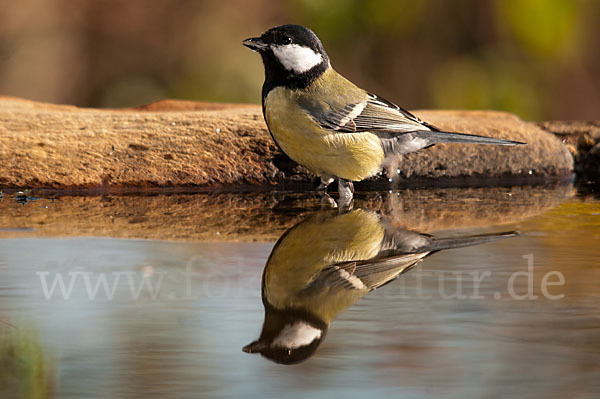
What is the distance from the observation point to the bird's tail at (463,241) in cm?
283

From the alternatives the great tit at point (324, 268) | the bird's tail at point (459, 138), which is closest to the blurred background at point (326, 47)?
the bird's tail at point (459, 138)

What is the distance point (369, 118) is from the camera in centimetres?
399

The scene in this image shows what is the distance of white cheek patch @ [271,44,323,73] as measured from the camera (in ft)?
12.9

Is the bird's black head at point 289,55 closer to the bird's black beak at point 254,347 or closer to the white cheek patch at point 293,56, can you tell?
the white cheek patch at point 293,56

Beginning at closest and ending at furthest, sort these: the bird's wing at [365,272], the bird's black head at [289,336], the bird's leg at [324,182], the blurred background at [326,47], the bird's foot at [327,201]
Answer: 1. the bird's black head at [289,336]
2. the bird's wing at [365,272]
3. the bird's foot at [327,201]
4. the bird's leg at [324,182]
5. the blurred background at [326,47]

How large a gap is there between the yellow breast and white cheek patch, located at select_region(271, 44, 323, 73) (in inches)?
4.3

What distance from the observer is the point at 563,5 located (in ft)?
23.3

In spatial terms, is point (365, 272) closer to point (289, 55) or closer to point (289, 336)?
point (289, 336)

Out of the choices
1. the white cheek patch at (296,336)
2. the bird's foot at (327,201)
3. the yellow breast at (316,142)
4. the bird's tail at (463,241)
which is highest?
the yellow breast at (316,142)

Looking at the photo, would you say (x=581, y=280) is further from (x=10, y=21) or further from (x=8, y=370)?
(x=10, y=21)

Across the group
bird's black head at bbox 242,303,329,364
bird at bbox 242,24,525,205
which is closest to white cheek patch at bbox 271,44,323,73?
bird at bbox 242,24,525,205

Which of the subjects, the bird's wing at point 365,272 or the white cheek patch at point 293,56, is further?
the white cheek patch at point 293,56

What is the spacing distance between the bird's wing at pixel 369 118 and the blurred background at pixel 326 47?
2799 mm

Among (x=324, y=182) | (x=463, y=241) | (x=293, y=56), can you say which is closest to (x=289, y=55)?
(x=293, y=56)
